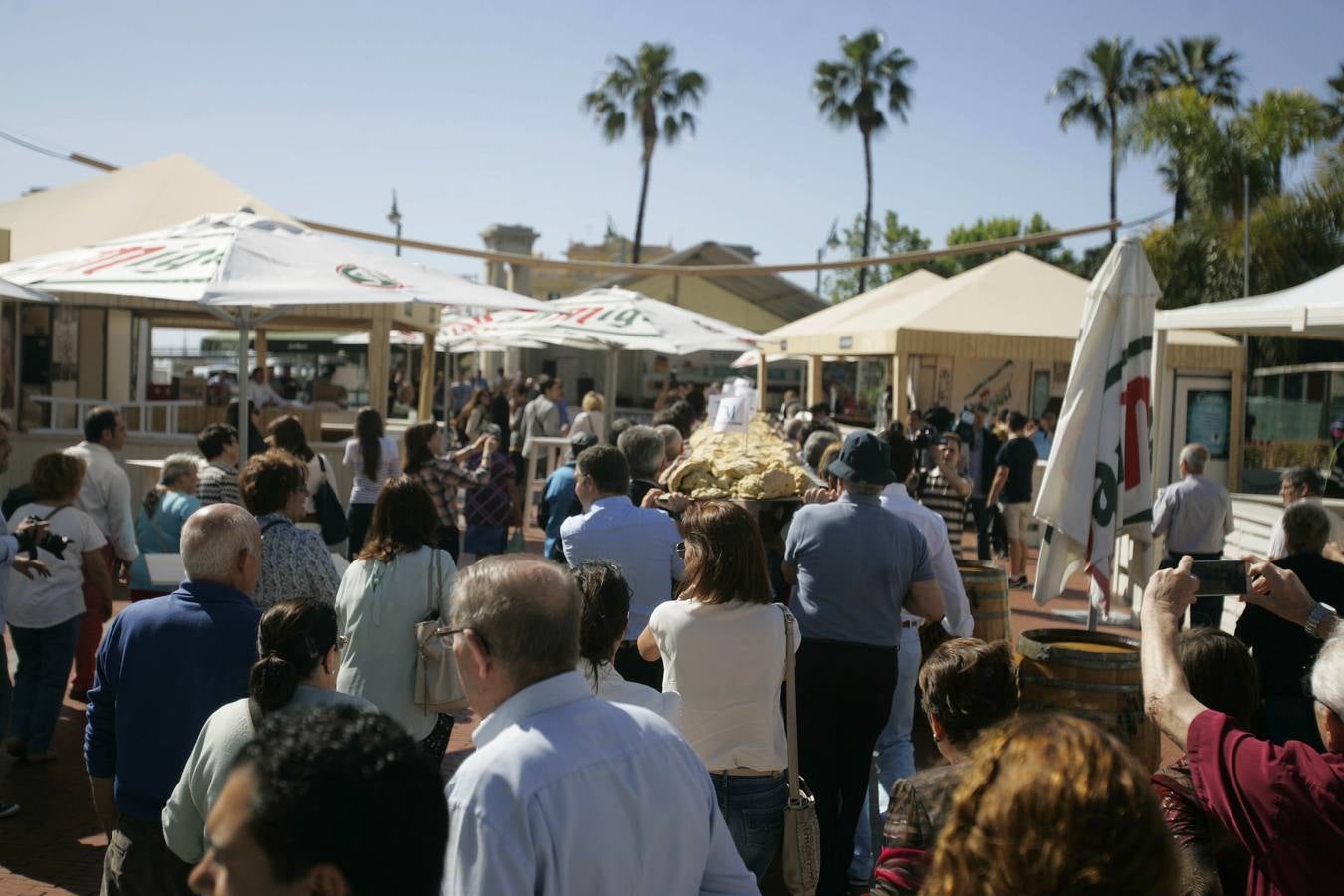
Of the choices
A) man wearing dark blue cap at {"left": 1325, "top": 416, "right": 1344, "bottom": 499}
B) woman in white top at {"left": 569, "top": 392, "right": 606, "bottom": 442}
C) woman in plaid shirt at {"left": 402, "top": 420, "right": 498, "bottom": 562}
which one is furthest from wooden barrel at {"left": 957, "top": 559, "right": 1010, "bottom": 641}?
woman in white top at {"left": 569, "top": 392, "right": 606, "bottom": 442}

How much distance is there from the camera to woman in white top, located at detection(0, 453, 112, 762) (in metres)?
6.16

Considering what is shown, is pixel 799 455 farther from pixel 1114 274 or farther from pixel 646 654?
pixel 646 654

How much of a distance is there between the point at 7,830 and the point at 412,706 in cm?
225

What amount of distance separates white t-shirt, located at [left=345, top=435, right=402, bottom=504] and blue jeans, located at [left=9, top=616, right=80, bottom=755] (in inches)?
102

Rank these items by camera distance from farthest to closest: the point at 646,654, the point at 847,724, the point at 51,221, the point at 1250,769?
the point at 51,221 < the point at 847,724 < the point at 646,654 < the point at 1250,769

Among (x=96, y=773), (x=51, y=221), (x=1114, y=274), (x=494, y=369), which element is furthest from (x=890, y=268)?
(x=96, y=773)

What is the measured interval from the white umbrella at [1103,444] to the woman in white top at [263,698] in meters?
4.11

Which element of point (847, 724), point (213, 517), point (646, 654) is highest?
point (213, 517)

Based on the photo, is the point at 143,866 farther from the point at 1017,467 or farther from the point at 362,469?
the point at 1017,467

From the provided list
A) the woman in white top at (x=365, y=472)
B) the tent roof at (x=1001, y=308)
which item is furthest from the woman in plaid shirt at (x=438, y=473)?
the tent roof at (x=1001, y=308)

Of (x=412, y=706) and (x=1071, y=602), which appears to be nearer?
(x=412, y=706)

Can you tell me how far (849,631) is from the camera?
4.89 metres

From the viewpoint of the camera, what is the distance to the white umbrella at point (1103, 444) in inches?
250

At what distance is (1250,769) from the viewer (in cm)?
239
